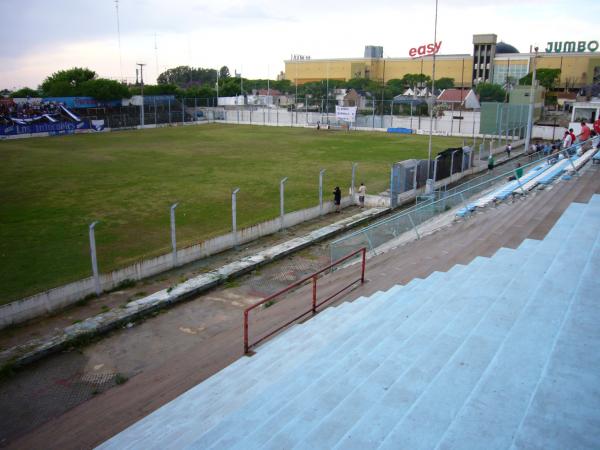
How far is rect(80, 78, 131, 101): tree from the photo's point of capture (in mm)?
71500

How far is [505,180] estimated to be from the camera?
2333 centimetres

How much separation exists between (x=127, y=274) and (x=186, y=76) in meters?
180

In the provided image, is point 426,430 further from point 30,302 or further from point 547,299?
point 30,302

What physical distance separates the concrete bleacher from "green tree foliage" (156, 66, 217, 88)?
182 meters

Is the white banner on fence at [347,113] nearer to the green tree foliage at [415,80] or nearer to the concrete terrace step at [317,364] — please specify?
the concrete terrace step at [317,364]

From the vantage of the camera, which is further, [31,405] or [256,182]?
[256,182]

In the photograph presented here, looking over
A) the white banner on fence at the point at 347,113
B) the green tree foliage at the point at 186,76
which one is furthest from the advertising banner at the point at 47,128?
the green tree foliage at the point at 186,76

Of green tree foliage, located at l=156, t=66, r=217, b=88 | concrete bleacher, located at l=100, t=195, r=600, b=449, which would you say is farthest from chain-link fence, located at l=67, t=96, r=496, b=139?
green tree foliage, located at l=156, t=66, r=217, b=88

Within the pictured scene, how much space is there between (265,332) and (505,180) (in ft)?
56.1

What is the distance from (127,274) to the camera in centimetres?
1439

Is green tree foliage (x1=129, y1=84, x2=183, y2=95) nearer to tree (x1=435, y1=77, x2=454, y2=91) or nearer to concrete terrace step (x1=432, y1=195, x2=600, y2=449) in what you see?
tree (x1=435, y1=77, x2=454, y2=91)

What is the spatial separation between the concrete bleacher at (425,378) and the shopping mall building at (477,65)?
314 feet

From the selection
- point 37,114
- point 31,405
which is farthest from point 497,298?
point 37,114

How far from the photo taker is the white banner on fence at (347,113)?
6297 centimetres
